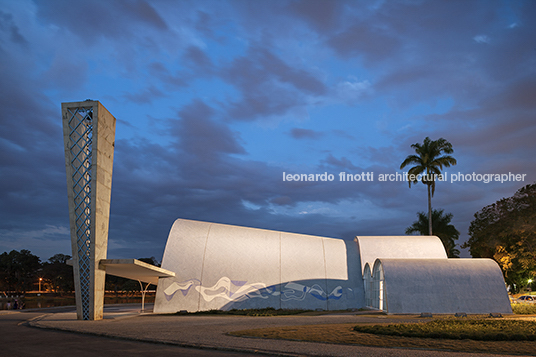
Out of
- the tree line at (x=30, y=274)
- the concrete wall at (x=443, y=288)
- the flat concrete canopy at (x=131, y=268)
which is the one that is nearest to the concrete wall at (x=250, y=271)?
the flat concrete canopy at (x=131, y=268)

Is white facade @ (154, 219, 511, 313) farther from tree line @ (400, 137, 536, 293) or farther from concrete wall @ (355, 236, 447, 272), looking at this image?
tree line @ (400, 137, 536, 293)

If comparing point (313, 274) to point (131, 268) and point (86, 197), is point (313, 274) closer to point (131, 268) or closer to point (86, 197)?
point (131, 268)

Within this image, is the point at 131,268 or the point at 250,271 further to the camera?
the point at 250,271

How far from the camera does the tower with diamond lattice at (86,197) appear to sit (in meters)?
24.2

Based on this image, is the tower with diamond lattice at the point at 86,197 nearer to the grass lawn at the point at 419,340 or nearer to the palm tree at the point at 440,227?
the grass lawn at the point at 419,340

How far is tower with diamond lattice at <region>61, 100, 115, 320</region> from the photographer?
24.2 metres

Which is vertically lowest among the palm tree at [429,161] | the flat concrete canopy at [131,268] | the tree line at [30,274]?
the tree line at [30,274]

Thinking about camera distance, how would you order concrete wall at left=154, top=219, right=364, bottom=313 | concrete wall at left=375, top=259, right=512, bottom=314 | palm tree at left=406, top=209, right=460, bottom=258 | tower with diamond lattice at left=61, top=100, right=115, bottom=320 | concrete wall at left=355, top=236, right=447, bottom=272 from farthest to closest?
palm tree at left=406, top=209, right=460, bottom=258 < concrete wall at left=355, top=236, right=447, bottom=272 < concrete wall at left=154, top=219, right=364, bottom=313 < concrete wall at left=375, top=259, right=512, bottom=314 < tower with diamond lattice at left=61, top=100, right=115, bottom=320

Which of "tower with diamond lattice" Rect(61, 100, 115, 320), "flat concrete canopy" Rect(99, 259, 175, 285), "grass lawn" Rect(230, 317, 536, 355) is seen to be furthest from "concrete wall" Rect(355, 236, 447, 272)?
"tower with diamond lattice" Rect(61, 100, 115, 320)

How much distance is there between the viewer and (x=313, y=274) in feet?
116

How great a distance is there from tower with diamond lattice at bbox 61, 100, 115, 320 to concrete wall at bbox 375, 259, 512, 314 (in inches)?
766

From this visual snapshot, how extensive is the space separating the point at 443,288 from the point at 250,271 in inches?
597

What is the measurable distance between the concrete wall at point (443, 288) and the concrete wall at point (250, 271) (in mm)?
6784

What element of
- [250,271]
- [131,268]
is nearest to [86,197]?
[131,268]
